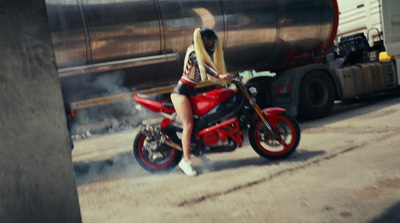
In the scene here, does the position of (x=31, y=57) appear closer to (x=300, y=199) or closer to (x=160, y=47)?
(x=300, y=199)

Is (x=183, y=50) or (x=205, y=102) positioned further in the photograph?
(x=183, y=50)

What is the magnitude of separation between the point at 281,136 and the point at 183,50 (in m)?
2.50

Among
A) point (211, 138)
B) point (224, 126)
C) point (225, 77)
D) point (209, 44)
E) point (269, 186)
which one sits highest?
point (209, 44)

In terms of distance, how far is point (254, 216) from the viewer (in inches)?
115

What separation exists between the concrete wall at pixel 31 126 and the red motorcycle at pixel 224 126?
3192mm

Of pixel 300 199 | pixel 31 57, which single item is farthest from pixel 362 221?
pixel 31 57


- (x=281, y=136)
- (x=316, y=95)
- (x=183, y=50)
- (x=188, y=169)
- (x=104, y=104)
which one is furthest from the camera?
(x=316, y=95)

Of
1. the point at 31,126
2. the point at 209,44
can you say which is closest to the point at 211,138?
the point at 209,44

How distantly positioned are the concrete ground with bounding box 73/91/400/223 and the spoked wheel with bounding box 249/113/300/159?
127 mm

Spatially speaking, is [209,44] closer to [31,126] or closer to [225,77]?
[225,77]

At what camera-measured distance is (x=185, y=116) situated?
4.57m

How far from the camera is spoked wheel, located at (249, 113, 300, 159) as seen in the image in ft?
15.6

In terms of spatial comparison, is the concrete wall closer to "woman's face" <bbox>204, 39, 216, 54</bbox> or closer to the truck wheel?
"woman's face" <bbox>204, 39, 216, 54</bbox>

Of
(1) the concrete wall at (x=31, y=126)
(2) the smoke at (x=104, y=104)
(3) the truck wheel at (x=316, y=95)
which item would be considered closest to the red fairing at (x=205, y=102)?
(2) the smoke at (x=104, y=104)
